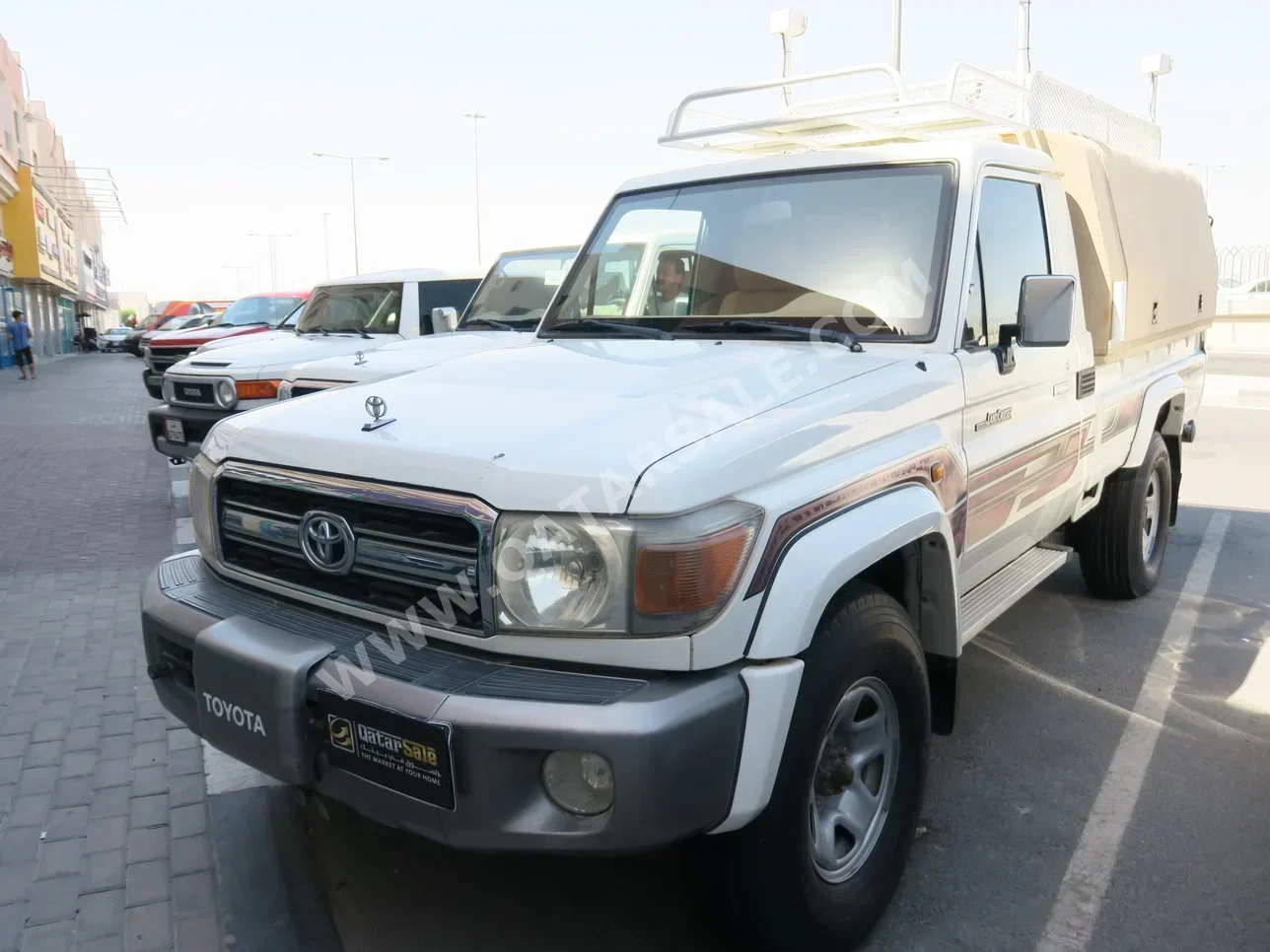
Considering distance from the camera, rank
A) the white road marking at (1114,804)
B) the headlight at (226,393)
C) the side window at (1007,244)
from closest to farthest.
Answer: the white road marking at (1114,804)
the side window at (1007,244)
the headlight at (226,393)

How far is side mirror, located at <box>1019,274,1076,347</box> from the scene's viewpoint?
10.5 feet

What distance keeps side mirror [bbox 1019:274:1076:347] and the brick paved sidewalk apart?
2.95m

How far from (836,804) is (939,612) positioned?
25.1 inches

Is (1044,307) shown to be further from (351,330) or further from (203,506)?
(351,330)

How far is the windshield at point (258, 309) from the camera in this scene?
613 inches

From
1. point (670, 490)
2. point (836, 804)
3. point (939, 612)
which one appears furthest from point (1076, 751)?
point (670, 490)

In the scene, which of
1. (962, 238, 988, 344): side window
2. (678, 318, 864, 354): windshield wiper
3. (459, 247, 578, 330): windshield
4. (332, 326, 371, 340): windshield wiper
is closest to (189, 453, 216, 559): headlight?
(678, 318, 864, 354): windshield wiper

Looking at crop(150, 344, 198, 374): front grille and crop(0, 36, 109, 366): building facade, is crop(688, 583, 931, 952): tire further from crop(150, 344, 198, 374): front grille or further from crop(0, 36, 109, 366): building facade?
crop(0, 36, 109, 366): building facade

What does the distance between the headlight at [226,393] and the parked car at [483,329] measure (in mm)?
418

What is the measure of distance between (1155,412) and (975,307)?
7.33 feet

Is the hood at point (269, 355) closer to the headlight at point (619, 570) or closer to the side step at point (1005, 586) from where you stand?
the side step at point (1005, 586)

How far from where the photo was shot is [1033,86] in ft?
Result: 14.6

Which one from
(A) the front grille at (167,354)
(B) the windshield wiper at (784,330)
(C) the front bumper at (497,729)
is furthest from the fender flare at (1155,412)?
(A) the front grille at (167,354)

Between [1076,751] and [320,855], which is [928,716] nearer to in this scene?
[1076,751]
